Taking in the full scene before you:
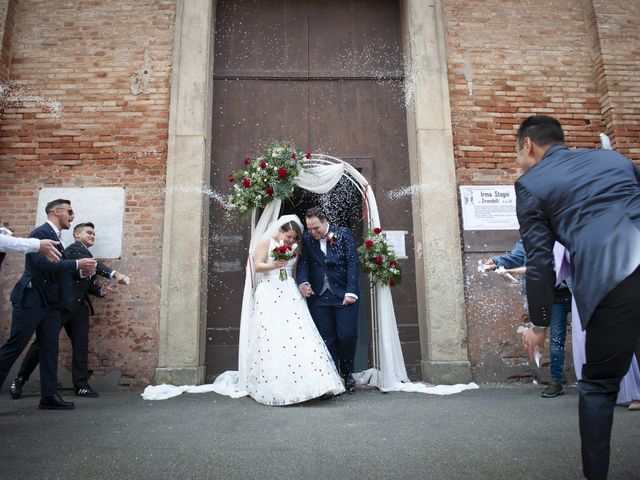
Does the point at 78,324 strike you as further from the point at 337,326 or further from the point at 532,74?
the point at 532,74

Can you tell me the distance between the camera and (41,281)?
4.54 m

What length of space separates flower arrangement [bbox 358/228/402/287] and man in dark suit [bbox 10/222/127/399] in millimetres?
2859

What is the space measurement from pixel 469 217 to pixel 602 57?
124 inches

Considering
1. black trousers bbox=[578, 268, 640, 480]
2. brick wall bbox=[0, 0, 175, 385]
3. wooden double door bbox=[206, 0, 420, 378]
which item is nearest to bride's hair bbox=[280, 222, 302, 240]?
wooden double door bbox=[206, 0, 420, 378]

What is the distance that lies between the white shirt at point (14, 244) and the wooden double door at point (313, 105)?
2925 millimetres

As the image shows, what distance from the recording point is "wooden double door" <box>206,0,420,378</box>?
6742 mm

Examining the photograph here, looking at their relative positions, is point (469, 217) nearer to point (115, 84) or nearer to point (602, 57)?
point (602, 57)

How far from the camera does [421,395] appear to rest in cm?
535

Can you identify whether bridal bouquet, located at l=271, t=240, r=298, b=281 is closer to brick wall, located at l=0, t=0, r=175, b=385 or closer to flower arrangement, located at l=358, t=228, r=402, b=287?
flower arrangement, located at l=358, t=228, r=402, b=287

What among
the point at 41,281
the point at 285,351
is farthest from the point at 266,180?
the point at 41,281

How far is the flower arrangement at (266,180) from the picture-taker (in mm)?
5965

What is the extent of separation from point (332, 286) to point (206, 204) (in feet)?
7.06

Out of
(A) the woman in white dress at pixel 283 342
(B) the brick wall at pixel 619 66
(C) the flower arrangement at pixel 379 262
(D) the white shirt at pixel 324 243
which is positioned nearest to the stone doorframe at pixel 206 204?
(C) the flower arrangement at pixel 379 262

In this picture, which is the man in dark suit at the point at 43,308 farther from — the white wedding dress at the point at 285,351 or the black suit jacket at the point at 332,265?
the black suit jacket at the point at 332,265
